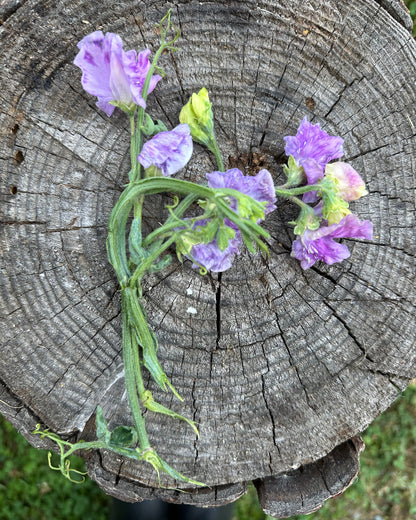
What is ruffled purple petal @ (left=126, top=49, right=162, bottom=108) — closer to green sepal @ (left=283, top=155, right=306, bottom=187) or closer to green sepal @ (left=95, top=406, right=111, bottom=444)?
green sepal @ (left=283, top=155, right=306, bottom=187)

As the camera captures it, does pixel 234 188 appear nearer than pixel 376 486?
Yes

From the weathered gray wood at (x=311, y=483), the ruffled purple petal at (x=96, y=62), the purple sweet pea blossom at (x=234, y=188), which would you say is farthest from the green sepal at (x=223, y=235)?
the weathered gray wood at (x=311, y=483)

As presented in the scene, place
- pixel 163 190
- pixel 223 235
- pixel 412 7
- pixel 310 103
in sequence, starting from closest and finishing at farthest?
pixel 223 235, pixel 163 190, pixel 310 103, pixel 412 7

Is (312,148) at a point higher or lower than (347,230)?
higher

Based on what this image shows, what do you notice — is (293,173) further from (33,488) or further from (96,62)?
(33,488)

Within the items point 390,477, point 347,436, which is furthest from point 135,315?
point 390,477

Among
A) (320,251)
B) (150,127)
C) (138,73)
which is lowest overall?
(320,251)

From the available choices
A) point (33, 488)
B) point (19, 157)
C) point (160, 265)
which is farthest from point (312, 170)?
point (33, 488)
